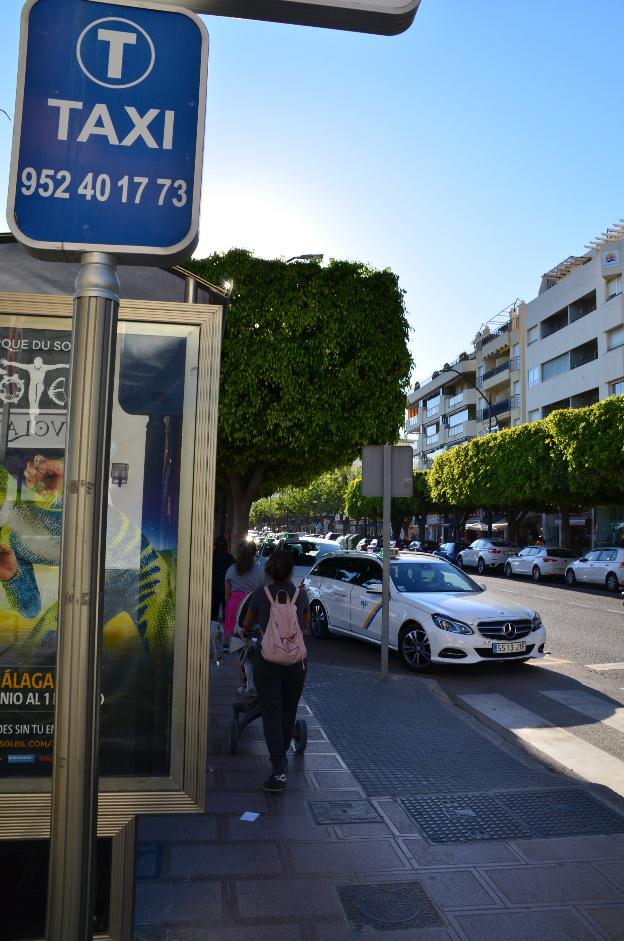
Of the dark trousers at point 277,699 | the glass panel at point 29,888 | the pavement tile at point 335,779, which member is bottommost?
the pavement tile at point 335,779

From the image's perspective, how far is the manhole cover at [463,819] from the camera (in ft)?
14.8

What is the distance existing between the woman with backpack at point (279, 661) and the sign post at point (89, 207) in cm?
368

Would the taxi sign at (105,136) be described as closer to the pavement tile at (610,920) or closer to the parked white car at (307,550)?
the pavement tile at (610,920)

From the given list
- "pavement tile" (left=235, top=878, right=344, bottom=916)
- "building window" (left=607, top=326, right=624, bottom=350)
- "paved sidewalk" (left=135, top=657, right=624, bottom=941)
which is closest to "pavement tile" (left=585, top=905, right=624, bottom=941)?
"paved sidewalk" (left=135, top=657, right=624, bottom=941)

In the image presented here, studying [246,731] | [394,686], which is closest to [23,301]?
[246,731]

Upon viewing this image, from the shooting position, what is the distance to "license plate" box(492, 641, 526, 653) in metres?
9.77

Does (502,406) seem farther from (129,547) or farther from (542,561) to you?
(129,547)

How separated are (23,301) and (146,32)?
5.72 feet

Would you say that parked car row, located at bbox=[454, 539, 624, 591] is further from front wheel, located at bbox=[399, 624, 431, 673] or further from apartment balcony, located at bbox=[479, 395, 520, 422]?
apartment balcony, located at bbox=[479, 395, 520, 422]

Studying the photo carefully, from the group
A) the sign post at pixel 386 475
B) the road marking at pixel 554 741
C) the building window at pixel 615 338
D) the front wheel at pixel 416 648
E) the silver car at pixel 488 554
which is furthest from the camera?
the building window at pixel 615 338

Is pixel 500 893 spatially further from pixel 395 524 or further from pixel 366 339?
pixel 395 524

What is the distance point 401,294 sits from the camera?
18.3 metres

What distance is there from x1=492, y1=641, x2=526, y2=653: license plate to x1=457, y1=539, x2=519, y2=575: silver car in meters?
24.8

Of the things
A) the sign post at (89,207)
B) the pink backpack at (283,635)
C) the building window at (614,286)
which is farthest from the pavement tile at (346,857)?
the building window at (614,286)
